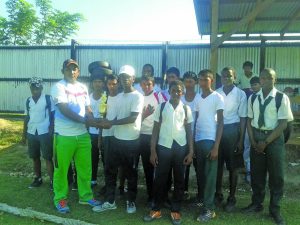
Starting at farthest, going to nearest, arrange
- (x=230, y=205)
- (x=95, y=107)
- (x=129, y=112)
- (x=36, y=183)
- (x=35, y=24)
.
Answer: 1. (x=35, y=24)
2. (x=36, y=183)
3. (x=95, y=107)
4. (x=230, y=205)
5. (x=129, y=112)

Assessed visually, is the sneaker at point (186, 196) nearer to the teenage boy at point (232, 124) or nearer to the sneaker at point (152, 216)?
the teenage boy at point (232, 124)

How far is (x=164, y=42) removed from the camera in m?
12.6

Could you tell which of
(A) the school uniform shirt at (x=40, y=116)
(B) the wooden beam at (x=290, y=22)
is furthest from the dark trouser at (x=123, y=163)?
(B) the wooden beam at (x=290, y=22)

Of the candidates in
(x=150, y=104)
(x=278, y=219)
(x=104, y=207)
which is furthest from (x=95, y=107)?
(x=278, y=219)

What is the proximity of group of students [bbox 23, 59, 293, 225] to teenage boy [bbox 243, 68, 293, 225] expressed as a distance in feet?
0.04

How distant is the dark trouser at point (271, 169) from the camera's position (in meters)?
4.88

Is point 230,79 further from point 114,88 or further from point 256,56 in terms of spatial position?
point 256,56

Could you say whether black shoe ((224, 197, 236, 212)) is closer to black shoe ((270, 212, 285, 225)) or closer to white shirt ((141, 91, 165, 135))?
black shoe ((270, 212, 285, 225))

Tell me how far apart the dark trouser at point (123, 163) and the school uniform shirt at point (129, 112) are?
0.08 metres

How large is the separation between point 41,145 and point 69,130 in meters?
1.27

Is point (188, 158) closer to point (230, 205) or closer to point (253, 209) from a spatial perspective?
point (230, 205)

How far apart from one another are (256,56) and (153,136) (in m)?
8.16

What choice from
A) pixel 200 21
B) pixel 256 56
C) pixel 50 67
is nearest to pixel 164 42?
pixel 200 21

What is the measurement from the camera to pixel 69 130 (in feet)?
17.3
